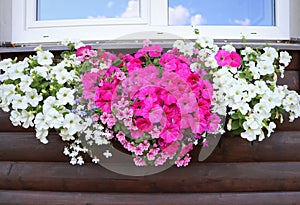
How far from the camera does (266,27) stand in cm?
206

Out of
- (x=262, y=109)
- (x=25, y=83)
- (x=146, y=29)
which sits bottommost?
(x=262, y=109)

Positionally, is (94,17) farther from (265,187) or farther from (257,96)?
(265,187)

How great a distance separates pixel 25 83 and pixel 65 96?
0.18 metres

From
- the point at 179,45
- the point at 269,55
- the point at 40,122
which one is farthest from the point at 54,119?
the point at 269,55

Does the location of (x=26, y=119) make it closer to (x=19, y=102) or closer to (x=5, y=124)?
(x=19, y=102)

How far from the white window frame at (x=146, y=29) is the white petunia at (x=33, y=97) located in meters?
0.49

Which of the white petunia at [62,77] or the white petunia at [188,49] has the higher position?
the white petunia at [188,49]

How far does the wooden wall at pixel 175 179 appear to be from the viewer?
163 centimetres

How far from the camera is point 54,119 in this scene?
5.13ft

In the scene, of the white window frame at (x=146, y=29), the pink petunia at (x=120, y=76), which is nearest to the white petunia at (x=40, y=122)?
the pink petunia at (x=120, y=76)

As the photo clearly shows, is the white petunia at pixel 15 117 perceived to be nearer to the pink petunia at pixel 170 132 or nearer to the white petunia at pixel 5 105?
the white petunia at pixel 5 105

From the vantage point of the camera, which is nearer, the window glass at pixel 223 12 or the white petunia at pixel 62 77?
the white petunia at pixel 62 77

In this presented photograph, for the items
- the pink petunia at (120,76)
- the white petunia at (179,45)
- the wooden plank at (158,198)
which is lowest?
the wooden plank at (158,198)

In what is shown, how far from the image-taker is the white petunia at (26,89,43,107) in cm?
161
